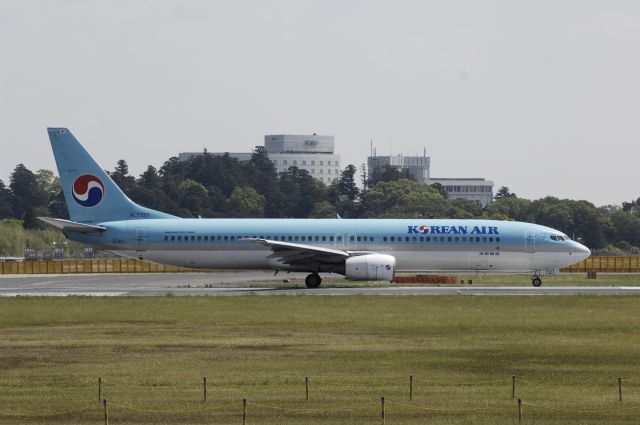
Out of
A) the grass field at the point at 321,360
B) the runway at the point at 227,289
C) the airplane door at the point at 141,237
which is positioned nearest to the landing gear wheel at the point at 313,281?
the runway at the point at 227,289

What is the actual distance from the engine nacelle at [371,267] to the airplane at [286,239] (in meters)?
0.94

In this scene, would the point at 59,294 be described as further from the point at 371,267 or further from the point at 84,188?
the point at 371,267

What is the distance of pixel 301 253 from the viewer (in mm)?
70375

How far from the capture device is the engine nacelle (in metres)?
69.3

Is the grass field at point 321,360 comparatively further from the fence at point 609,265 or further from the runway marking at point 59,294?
the fence at point 609,265

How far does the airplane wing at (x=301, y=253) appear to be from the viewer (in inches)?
2721

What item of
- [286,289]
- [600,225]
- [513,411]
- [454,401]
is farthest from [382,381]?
[600,225]

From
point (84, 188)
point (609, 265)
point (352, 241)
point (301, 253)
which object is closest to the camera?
point (301, 253)

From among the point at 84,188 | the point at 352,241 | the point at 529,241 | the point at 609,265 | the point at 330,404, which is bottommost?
the point at 330,404

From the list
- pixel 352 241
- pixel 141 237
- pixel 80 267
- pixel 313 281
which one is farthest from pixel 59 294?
pixel 80 267

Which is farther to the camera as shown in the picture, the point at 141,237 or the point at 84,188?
the point at 84,188

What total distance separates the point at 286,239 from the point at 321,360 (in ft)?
116

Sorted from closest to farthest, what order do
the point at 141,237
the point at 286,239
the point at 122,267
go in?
the point at 141,237 < the point at 286,239 < the point at 122,267

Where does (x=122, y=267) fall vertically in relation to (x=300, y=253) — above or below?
below
